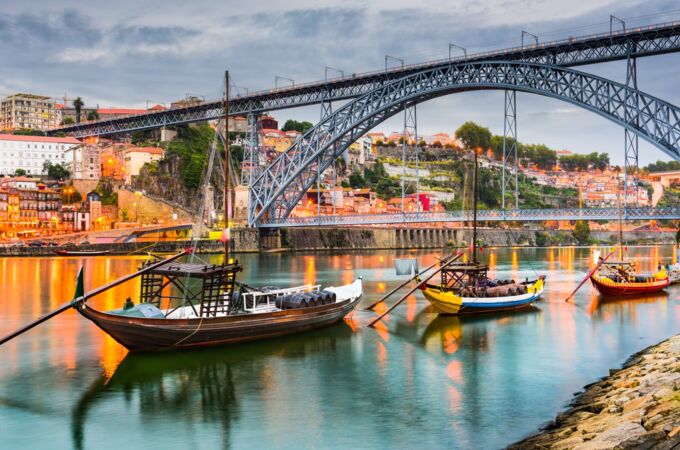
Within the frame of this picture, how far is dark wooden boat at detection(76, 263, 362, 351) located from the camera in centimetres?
1883

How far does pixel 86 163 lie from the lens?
96500 mm

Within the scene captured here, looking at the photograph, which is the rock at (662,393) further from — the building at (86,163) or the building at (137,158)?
the building at (86,163)

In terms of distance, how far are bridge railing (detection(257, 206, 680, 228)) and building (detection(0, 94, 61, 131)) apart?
86.3 meters

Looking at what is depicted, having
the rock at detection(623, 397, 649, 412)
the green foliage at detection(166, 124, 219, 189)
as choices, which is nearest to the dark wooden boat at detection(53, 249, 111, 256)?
the green foliage at detection(166, 124, 219, 189)

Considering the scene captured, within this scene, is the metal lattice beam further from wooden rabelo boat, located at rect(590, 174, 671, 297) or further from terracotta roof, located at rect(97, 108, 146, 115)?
terracotta roof, located at rect(97, 108, 146, 115)

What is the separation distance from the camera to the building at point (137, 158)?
93.9 metres

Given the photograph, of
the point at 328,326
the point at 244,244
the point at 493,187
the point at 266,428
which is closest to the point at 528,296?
→ the point at 328,326

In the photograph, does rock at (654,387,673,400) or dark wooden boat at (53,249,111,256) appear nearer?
rock at (654,387,673,400)

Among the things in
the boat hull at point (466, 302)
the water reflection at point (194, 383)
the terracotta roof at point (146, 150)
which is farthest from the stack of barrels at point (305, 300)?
the terracotta roof at point (146, 150)

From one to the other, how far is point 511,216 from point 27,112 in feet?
377

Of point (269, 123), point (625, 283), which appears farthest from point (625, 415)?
point (269, 123)

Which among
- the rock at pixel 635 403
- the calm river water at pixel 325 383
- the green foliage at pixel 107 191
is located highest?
the green foliage at pixel 107 191

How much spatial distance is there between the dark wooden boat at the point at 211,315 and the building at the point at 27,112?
132 metres

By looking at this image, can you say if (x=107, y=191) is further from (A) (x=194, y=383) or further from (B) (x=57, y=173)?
(A) (x=194, y=383)
